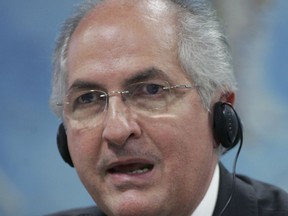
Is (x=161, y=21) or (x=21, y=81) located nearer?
(x=161, y=21)

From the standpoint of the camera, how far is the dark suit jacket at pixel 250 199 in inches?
59.7

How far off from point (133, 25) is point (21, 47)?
2.12 ft

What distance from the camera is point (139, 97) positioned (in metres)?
1.35

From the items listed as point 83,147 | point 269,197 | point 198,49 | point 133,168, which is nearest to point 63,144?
point 83,147

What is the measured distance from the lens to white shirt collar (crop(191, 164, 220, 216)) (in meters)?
1.48

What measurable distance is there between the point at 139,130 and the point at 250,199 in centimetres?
43

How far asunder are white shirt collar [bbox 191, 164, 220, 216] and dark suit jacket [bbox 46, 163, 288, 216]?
1cm

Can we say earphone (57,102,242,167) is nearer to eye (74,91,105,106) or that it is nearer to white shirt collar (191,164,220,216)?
white shirt collar (191,164,220,216)

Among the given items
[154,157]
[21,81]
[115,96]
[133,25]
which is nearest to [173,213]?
[154,157]

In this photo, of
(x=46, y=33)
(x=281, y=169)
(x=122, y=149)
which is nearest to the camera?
(x=122, y=149)

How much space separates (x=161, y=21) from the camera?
4.56 ft

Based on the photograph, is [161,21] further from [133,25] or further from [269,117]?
[269,117]

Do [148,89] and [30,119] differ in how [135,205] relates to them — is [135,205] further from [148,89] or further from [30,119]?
[30,119]

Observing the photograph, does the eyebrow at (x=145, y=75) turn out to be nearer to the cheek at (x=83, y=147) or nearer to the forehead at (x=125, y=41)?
the forehead at (x=125, y=41)
